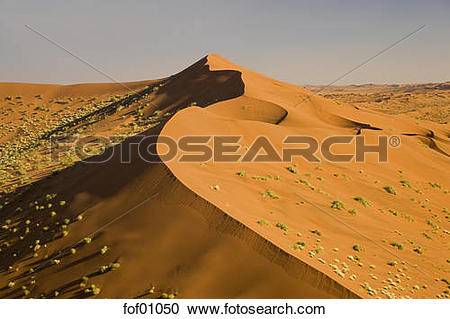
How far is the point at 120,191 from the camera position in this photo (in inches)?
478

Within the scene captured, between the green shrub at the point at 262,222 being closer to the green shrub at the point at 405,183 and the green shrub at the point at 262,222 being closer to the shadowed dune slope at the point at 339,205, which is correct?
the shadowed dune slope at the point at 339,205

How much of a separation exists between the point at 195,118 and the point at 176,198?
9617mm

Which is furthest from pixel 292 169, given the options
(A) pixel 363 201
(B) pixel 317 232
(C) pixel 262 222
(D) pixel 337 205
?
(C) pixel 262 222

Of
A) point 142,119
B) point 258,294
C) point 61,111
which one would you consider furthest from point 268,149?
point 61,111

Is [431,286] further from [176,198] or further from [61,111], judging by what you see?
[61,111]

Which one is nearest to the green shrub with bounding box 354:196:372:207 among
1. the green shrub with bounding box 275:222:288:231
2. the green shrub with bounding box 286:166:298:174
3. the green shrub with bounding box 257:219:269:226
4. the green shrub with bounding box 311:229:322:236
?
the green shrub with bounding box 286:166:298:174

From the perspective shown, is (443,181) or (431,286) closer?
(431,286)

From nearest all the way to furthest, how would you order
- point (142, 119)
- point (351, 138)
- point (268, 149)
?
point (268, 149) < point (351, 138) < point (142, 119)

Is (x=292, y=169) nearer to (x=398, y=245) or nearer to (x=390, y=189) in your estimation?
(x=390, y=189)

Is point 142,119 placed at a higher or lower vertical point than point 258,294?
lower

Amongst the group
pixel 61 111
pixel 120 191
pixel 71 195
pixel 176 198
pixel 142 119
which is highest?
pixel 176 198

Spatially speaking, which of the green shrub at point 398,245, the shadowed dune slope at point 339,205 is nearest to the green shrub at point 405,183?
the shadowed dune slope at point 339,205

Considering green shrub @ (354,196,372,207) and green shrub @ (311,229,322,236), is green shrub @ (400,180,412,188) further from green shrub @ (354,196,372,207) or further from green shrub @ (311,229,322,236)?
green shrub @ (311,229,322,236)

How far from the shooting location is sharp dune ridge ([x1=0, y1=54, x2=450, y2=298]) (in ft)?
26.0
